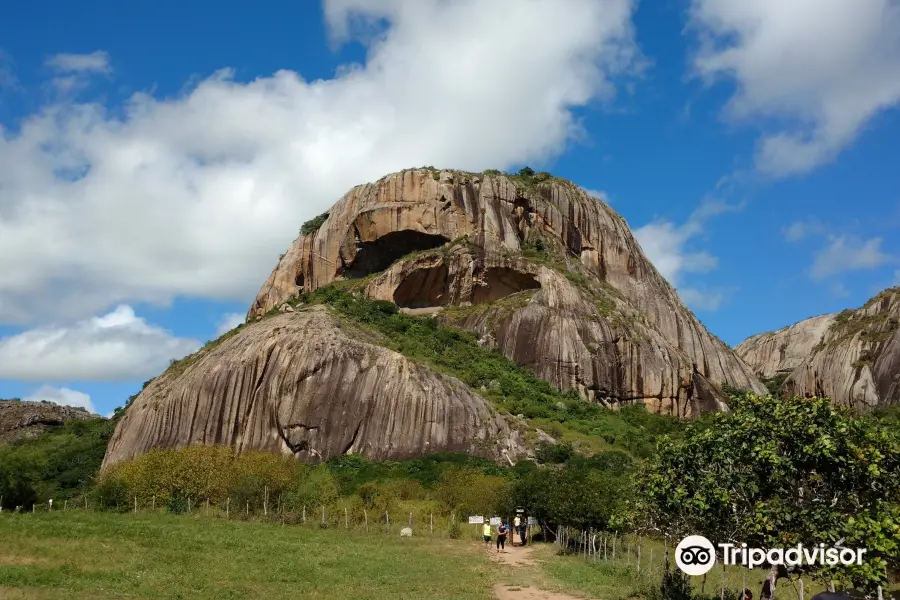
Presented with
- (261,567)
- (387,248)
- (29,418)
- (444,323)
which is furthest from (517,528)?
(29,418)

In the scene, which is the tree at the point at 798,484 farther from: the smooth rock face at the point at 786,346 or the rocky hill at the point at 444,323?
the smooth rock face at the point at 786,346

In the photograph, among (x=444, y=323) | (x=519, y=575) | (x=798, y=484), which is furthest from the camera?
(x=444, y=323)

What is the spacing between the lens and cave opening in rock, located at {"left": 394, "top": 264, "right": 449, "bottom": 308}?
82625 mm

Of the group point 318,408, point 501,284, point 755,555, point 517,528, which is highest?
point 501,284

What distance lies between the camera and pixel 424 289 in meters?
84.0

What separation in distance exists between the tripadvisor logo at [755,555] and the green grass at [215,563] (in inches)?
283

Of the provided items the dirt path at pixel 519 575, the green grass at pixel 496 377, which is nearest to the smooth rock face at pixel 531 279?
the green grass at pixel 496 377

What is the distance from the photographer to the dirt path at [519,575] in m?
23.5

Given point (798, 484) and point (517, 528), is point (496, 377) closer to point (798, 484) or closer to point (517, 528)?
point (517, 528)

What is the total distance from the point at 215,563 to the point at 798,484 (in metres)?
18.1

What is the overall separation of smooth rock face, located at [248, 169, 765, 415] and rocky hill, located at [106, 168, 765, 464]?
0.58 ft

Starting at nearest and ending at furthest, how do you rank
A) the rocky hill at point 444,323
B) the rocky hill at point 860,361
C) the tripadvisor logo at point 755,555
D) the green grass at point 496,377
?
the tripadvisor logo at point 755,555, the rocky hill at point 444,323, the green grass at point 496,377, the rocky hill at point 860,361

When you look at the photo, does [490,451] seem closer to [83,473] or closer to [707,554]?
[83,473]

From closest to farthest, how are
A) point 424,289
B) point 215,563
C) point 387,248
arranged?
point 215,563
point 424,289
point 387,248
